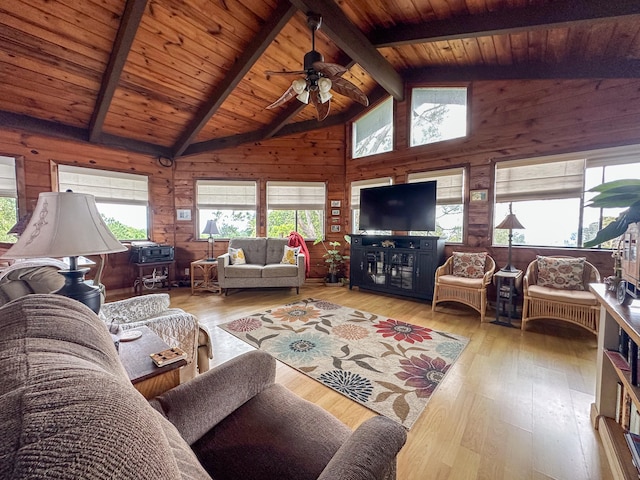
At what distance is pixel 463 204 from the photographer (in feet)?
13.1

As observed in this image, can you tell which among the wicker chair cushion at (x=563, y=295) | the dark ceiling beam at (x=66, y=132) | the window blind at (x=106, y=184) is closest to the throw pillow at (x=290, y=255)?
the window blind at (x=106, y=184)

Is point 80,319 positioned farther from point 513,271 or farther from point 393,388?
point 513,271

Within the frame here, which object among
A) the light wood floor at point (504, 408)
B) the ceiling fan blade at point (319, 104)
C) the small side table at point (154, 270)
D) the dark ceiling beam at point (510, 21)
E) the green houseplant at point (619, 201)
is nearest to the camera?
the green houseplant at point (619, 201)

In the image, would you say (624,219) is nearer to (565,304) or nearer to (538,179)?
(565,304)

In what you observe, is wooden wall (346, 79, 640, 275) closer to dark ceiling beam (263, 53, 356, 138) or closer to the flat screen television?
the flat screen television

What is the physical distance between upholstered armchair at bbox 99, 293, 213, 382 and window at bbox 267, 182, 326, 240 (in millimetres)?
3469

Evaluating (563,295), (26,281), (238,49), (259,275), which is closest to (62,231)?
(26,281)

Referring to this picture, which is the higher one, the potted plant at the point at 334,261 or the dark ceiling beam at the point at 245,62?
the dark ceiling beam at the point at 245,62

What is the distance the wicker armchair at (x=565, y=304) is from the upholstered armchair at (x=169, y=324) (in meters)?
3.22

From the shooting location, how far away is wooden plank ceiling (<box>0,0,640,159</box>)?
252 cm

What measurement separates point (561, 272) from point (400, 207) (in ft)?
6.83

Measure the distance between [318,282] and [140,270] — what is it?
304 cm

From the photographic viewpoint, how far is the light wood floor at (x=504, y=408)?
1.33 meters

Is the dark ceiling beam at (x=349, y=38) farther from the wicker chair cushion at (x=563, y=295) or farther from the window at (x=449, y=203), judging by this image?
the wicker chair cushion at (x=563, y=295)
